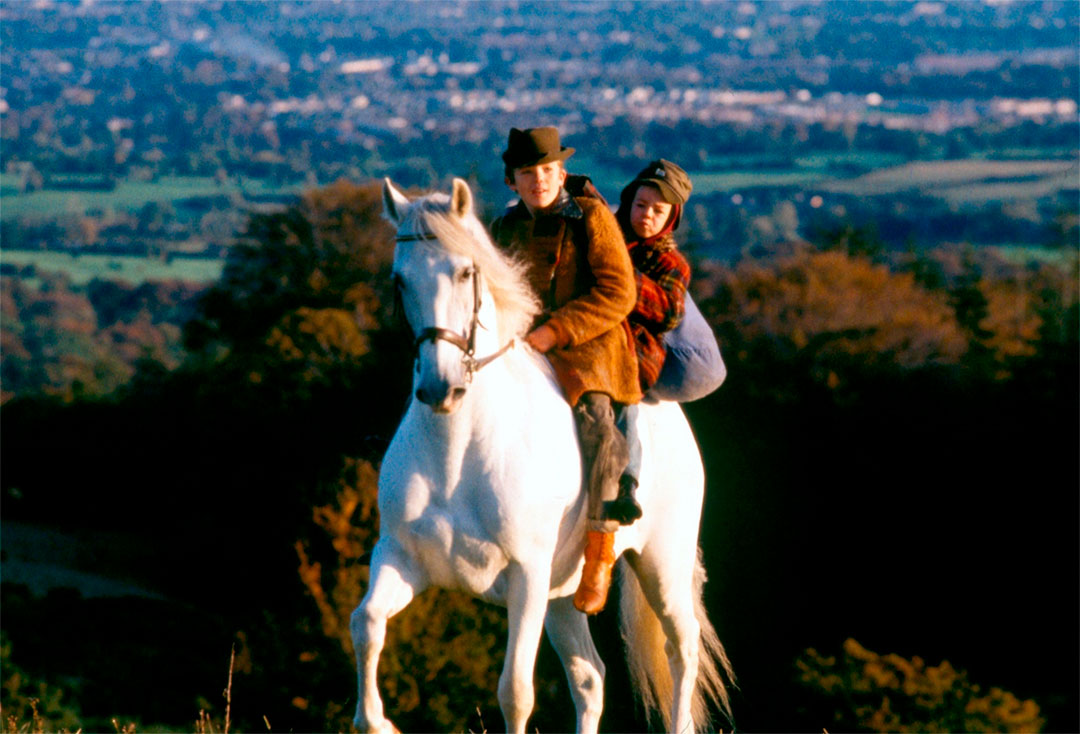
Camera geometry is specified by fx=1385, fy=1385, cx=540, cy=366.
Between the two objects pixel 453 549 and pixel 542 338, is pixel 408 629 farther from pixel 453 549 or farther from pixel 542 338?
pixel 453 549

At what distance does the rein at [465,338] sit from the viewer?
18.0ft

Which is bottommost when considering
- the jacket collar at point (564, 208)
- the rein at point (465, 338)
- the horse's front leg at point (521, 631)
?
the horse's front leg at point (521, 631)

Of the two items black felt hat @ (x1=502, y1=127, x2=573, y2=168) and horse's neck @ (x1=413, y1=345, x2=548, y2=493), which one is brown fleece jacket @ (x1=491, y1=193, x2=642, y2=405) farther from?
horse's neck @ (x1=413, y1=345, x2=548, y2=493)

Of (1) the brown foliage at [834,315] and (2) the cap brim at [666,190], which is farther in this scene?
(1) the brown foliage at [834,315]

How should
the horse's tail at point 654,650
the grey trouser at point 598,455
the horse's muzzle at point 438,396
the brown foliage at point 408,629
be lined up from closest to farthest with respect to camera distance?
the horse's muzzle at point 438,396
the grey trouser at point 598,455
the horse's tail at point 654,650
the brown foliage at point 408,629

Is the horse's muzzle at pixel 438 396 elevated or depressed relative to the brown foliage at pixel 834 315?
elevated

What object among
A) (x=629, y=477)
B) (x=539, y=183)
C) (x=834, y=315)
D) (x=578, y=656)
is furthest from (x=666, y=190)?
(x=834, y=315)

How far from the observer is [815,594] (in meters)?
26.8

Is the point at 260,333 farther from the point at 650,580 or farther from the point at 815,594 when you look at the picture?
the point at 650,580

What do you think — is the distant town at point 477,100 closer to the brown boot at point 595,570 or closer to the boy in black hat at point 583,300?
the boy in black hat at point 583,300

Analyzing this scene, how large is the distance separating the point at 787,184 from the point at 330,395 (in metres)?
56.5

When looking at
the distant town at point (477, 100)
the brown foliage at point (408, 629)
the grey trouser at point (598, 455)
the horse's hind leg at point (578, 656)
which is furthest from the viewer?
the distant town at point (477, 100)

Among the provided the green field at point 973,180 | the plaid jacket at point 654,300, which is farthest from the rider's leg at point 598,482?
the green field at point 973,180

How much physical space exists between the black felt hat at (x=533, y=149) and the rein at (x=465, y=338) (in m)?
0.70
